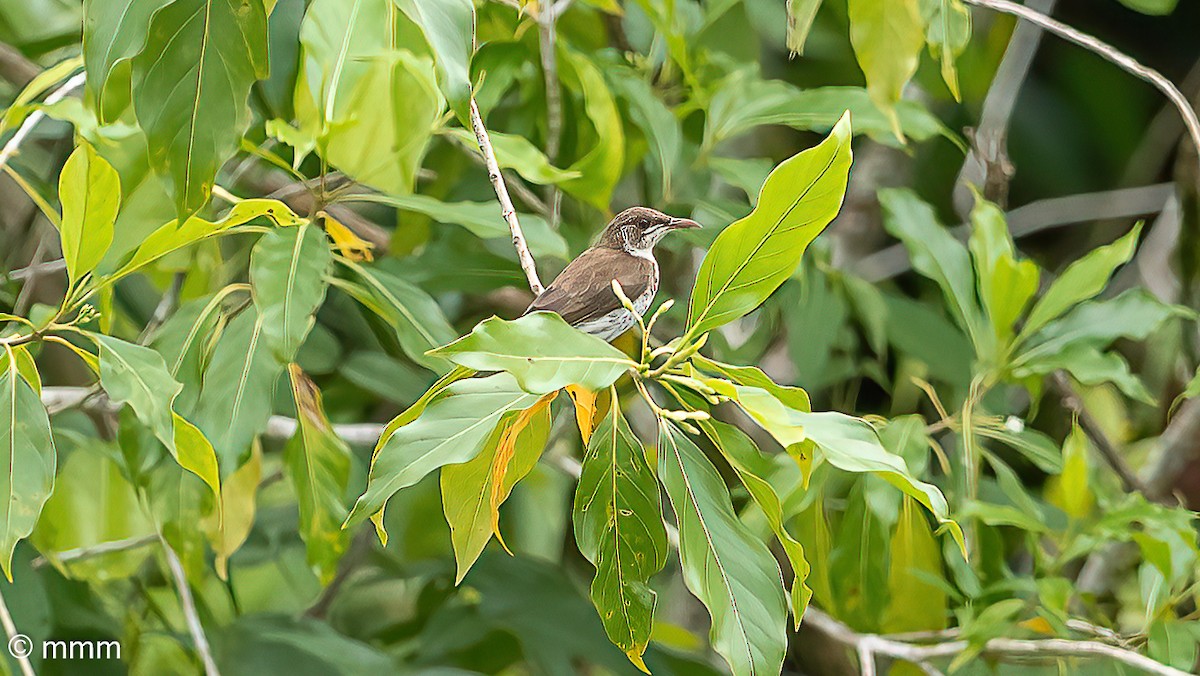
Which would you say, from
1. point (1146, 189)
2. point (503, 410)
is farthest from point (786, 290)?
point (1146, 189)

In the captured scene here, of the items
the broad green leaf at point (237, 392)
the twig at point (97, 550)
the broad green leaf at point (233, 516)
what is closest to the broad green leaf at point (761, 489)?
the broad green leaf at point (237, 392)

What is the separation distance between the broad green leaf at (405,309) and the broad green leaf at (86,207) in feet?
0.80

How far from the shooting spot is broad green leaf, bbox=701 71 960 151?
1.35 meters

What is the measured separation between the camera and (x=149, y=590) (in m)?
1.62

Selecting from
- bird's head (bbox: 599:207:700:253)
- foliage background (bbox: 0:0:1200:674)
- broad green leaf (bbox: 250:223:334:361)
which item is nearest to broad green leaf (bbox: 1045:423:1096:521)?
foliage background (bbox: 0:0:1200:674)

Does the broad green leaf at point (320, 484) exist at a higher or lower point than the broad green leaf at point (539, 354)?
lower

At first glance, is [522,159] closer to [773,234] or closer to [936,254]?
[773,234]

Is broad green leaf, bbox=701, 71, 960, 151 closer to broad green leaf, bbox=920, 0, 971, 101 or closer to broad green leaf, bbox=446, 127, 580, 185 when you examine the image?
broad green leaf, bbox=446, 127, 580, 185

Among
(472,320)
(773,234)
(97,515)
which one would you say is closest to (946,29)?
(773,234)

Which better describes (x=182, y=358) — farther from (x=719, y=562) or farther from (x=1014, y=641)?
(x=1014, y=641)

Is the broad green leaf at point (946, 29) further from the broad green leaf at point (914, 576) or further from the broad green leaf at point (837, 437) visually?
the broad green leaf at point (914, 576)

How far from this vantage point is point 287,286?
3.19 feet

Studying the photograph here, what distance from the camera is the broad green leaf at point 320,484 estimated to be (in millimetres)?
1100

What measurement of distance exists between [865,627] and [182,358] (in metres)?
0.89
